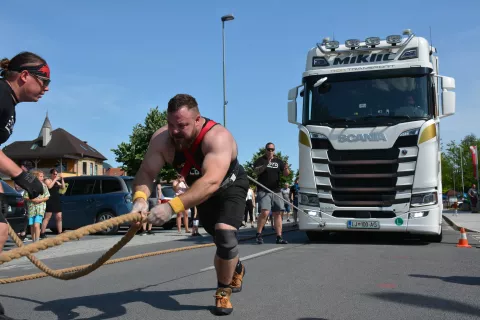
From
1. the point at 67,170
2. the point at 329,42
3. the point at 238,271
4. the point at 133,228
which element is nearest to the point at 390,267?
the point at 238,271

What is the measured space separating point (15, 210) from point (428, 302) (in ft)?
30.3

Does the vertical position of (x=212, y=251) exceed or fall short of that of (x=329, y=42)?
it falls short

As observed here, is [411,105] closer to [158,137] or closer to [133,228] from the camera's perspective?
[158,137]

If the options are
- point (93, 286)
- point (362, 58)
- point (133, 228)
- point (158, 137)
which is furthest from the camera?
point (362, 58)

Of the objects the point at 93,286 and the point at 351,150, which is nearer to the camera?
the point at 93,286

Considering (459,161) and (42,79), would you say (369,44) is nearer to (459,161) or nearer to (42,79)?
(42,79)

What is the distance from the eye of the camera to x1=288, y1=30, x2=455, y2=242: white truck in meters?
9.34

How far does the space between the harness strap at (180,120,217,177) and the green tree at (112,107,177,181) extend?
140 feet

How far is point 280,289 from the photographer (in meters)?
5.35

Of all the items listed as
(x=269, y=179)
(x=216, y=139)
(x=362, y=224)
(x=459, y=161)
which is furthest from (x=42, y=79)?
(x=459, y=161)

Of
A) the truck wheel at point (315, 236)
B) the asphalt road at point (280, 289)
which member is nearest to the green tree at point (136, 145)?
the truck wheel at point (315, 236)

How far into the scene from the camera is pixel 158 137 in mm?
4297

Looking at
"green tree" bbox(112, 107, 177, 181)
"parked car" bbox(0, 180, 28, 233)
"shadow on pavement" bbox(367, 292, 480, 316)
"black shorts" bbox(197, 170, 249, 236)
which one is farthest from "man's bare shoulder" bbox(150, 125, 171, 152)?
"green tree" bbox(112, 107, 177, 181)

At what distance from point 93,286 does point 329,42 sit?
23.0 ft
